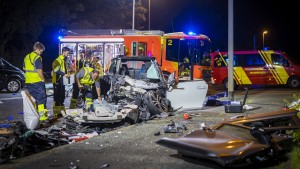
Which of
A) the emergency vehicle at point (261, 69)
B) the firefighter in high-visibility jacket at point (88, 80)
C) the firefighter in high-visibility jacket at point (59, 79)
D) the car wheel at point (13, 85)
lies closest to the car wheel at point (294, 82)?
the emergency vehicle at point (261, 69)

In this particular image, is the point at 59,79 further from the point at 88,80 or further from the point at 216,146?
the point at 216,146

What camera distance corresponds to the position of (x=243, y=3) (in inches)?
2163

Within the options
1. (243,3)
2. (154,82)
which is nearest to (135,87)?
(154,82)

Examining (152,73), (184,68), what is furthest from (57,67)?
(184,68)

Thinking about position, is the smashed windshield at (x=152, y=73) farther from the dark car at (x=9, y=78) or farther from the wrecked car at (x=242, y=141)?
the dark car at (x=9, y=78)

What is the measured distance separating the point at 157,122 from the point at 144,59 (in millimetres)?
2498

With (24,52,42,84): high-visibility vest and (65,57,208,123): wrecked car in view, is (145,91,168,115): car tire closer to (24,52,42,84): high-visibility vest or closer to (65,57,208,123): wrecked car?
(65,57,208,123): wrecked car

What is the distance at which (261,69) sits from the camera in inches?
842

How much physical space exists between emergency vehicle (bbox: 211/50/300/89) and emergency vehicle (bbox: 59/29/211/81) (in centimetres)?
116

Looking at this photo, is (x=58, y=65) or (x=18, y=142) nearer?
(x=18, y=142)

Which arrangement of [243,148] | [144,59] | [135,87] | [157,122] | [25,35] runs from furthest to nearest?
[25,35] → [144,59] → [135,87] → [157,122] → [243,148]

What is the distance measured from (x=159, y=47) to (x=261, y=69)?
530 centimetres

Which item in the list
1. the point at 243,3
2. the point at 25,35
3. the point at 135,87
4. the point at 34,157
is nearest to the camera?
the point at 34,157

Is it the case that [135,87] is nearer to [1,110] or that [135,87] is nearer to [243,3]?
[1,110]
